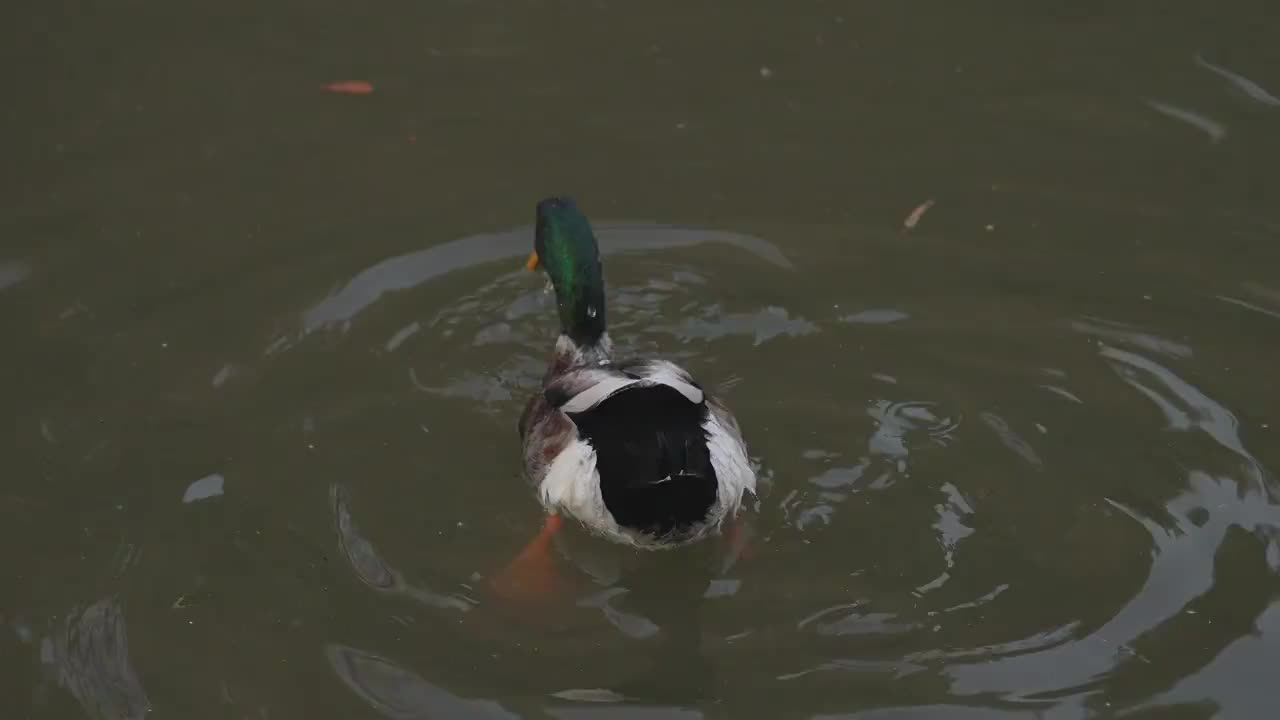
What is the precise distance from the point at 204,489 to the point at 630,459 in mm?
1658

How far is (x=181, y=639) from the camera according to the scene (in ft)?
15.0

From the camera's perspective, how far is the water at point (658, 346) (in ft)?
14.7

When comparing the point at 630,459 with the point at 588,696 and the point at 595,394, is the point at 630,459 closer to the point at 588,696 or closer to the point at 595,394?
the point at 595,394

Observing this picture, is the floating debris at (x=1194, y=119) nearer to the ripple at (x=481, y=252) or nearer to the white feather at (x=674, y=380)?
the ripple at (x=481, y=252)

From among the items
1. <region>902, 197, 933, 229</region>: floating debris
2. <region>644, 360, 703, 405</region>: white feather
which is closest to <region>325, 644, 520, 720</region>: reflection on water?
<region>644, 360, 703, 405</region>: white feather

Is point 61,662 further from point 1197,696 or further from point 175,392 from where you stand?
point 1197,696

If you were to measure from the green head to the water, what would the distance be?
0.38 m

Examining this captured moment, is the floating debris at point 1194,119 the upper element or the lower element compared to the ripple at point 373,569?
upper

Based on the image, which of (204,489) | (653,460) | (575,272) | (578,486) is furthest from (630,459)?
(204,489)

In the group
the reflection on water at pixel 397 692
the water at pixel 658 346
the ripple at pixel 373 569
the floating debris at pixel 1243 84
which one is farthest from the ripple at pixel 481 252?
the floating debris at pixel 1243 84

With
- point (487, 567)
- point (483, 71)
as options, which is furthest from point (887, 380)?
point (483, 71)

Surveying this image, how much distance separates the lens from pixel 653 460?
4520mm

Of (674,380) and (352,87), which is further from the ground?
(674,380)

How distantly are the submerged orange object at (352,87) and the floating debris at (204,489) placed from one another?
3.33 metres
